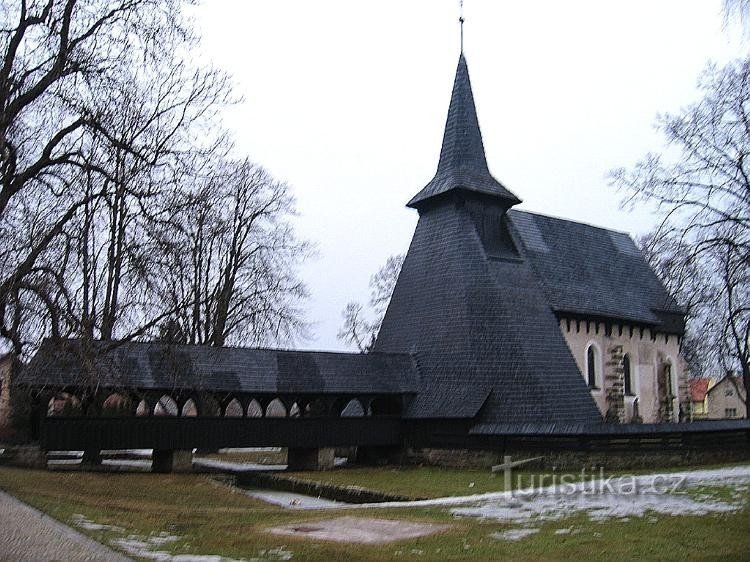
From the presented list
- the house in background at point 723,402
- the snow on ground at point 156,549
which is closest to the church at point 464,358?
the snow on ground at point 156,549

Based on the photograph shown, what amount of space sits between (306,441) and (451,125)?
13158 mm

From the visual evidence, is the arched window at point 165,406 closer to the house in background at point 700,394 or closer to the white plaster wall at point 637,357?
the white plaster wall at point 637,357

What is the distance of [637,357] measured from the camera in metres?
31.0

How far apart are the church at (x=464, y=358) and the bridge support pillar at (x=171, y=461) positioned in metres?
0.46

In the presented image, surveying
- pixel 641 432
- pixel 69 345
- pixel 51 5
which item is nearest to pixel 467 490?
pixel 641 432

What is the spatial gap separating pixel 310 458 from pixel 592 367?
11.5 metres

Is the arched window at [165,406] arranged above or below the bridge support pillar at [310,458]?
above

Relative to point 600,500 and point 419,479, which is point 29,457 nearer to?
point 419,479

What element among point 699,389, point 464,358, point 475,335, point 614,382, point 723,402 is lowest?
point 723,402

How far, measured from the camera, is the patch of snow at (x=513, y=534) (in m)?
10.1

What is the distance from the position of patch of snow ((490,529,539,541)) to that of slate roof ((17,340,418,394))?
10.6 metres

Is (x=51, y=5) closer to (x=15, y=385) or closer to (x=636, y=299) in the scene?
(x=15, y=385)

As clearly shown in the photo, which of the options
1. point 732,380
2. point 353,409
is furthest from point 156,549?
point 732,380

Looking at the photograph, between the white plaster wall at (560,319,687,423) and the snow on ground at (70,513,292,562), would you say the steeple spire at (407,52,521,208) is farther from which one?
the snow on ground at (70,513,292,562)
